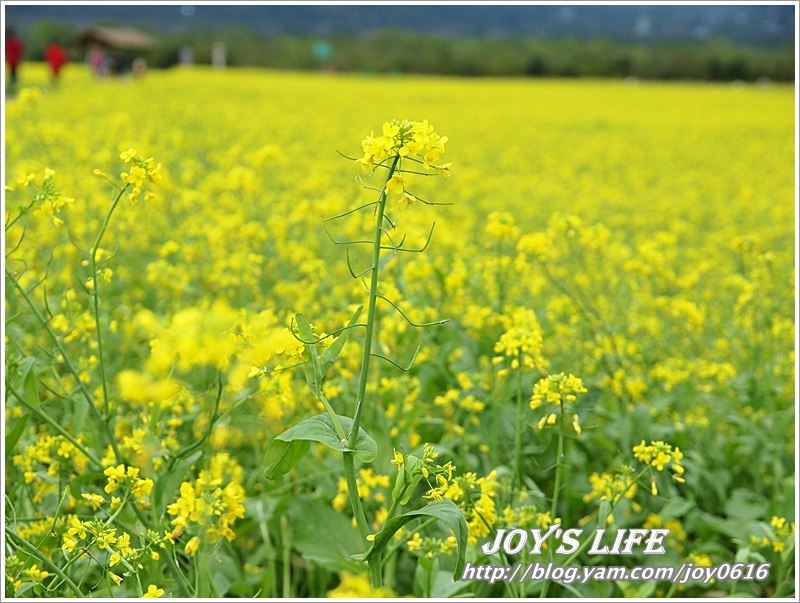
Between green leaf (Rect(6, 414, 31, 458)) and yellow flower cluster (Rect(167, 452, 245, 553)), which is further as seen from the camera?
green leaf (Rect(6, 414, 31, 458))

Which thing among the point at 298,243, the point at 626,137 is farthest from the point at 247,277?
the point at 626,137

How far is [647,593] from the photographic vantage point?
7.48 ft

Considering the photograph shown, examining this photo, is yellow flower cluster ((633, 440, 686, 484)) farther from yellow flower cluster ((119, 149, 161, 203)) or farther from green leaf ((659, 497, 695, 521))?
yellow flower cluster ((119, 149, 161, 203))

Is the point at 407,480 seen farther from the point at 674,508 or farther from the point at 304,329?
the point at 674,508

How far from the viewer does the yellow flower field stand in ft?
5.72

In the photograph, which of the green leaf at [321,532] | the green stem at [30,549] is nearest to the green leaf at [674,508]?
the green leaf at [321,532]

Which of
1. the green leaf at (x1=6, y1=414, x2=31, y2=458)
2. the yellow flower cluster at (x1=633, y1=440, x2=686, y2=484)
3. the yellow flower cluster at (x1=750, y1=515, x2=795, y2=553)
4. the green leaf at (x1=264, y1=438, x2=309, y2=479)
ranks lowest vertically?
the yellow flower cluster at (x1=750, y1=515, x2=795, y2=553)

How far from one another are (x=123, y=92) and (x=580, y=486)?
49.0ft

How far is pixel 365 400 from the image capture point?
8.75ft

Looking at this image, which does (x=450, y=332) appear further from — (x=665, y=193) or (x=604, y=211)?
(x=665, y=193)

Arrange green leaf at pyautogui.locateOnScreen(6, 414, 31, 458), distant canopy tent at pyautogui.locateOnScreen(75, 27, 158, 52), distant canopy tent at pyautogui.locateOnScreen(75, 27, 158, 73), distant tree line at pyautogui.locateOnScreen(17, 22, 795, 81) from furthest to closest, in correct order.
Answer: distant tree line at pyautogui.locateOnScreen(17, 22, 795, 81), distant canopy tent at pyautogui.locateOnScreen(75, 27, 158, 52), distant canopy tent at pyautogui.locateOnScreen(75, 27, 158, 73), green leaf at pyautogui.locateOnScreen(6, 414, 31, 458)

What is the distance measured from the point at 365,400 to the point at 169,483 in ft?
2.20

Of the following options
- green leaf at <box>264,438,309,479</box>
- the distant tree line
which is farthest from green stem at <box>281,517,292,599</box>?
the distant tree line

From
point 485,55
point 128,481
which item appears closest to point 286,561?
point 128,481
